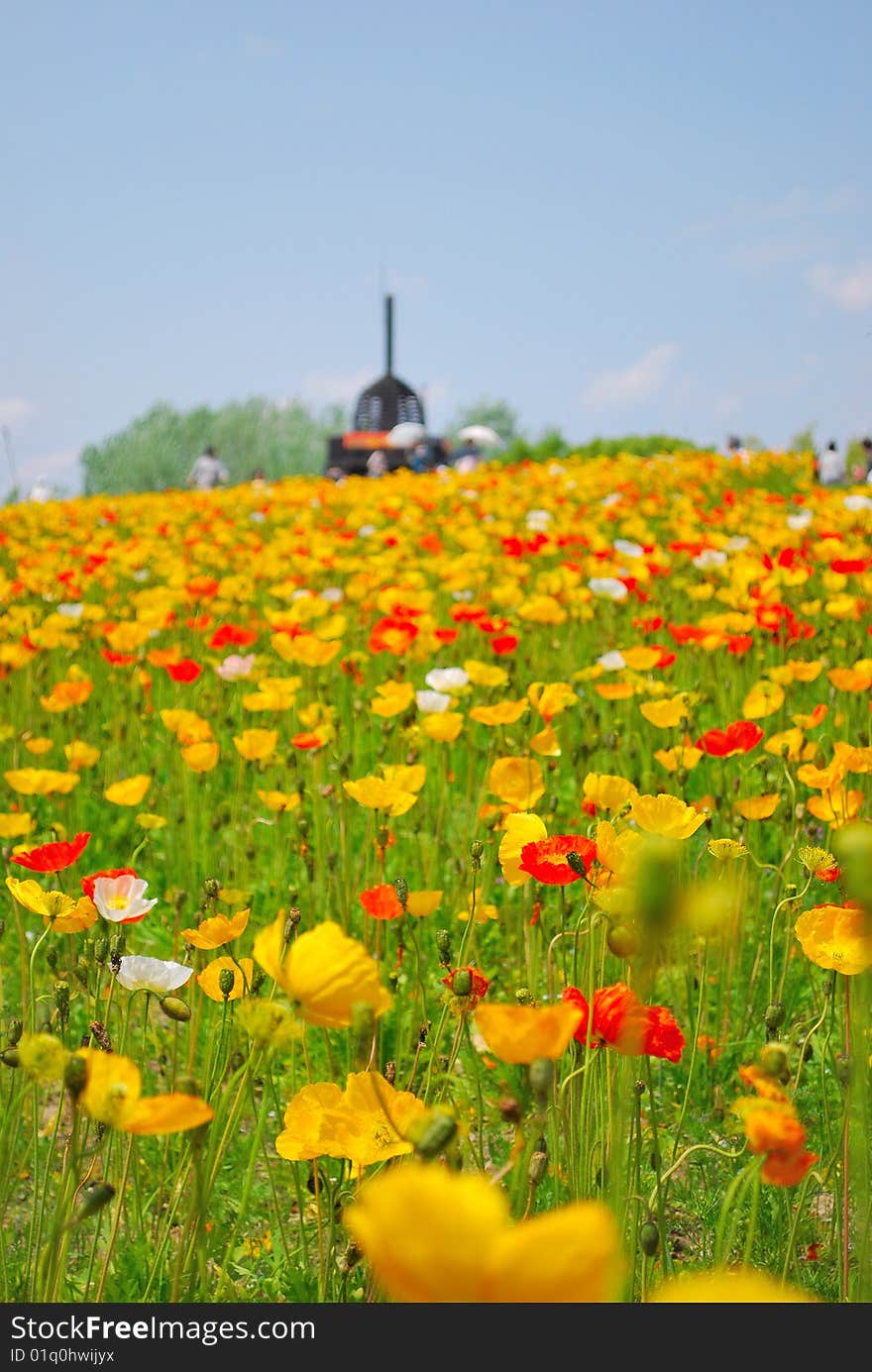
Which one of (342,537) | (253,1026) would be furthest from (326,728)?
(342,537)

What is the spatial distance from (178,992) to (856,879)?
1569mm

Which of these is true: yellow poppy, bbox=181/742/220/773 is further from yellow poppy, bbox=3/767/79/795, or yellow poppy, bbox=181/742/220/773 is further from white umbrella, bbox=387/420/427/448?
white umbrella, bbox=387/420/427/448

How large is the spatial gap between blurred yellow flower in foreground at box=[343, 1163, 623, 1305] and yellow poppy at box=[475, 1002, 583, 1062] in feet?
0.97

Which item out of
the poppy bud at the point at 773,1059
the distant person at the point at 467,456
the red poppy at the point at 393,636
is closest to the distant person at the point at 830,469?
the distant person at the point at 467,456

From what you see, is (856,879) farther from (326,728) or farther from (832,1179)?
(326,728)

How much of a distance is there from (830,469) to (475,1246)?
10393 mm

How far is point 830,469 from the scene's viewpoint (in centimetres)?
1000

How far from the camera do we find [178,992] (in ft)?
6.40

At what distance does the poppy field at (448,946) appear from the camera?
0.74 metres

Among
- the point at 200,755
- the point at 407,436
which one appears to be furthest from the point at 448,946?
the point at 407,436

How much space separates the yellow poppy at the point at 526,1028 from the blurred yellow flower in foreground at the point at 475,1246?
11.6 inches

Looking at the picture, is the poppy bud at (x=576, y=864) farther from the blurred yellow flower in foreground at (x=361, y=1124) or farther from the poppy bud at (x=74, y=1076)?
the poppy bud at (x=74, y=1076)

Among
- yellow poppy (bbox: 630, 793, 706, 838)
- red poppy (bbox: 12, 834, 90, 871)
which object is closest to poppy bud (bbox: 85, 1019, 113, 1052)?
red poppy (bbox: 12, 834, 90, 871)

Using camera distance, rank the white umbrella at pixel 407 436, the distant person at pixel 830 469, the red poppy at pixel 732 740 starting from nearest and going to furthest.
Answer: the red poppy at pixel 732 740 → the distant person at pixel 830 469 → the white umbrella at pixel 407 436
